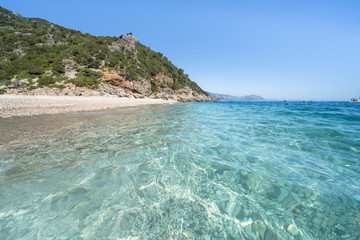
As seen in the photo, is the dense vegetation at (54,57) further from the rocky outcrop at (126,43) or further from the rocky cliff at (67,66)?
the rocky outcrop at (126,43)

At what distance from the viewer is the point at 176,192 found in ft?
8.00

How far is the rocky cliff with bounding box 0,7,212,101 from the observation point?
69.0 feet

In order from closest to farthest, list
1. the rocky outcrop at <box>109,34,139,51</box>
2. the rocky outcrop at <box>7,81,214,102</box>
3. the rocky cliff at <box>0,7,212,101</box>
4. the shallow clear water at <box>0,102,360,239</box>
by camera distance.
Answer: the shallow clear water at <box>0,102,360,239</box> < the rocky outcrop at <box>7,81,214,102</box> < the rocky cliff at <box>0,7,212,101</box> < the rocky outcrop at <box>109,34,139,51</box>

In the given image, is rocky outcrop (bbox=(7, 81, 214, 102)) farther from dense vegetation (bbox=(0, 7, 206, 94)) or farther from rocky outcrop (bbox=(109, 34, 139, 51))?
rocky outcrop (bbox=(109, 34, 139, 51))

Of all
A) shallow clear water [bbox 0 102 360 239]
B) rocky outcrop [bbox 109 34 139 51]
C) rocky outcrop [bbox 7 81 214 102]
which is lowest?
shallow clear water [bbox 0 102 360 239]

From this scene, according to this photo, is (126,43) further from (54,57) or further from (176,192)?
(176,192)

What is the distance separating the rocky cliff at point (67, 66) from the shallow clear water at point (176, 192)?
22.9 meters

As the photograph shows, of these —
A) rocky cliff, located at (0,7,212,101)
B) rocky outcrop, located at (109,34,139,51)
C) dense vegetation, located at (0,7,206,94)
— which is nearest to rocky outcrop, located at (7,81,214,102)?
rocky cliff, located at (0,7,212,101)

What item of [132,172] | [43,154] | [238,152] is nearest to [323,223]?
[238,152]

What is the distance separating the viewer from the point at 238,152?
4.11 m

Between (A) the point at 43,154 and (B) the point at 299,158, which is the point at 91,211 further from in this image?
(B) the point at 299,158

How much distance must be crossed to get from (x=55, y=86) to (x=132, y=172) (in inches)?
1029

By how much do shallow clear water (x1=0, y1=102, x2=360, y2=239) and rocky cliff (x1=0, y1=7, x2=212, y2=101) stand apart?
75.1 feet

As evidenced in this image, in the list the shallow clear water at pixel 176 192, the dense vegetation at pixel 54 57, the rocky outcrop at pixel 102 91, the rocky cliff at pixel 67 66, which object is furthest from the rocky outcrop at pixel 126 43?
the shallow clear water at pixel 176 192
